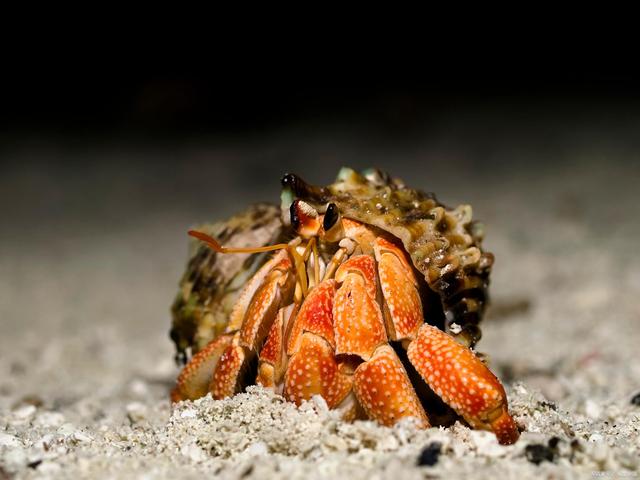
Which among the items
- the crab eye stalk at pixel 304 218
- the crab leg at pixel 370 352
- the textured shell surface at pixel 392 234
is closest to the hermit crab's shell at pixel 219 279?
the textured shell surface at pixel 392 234

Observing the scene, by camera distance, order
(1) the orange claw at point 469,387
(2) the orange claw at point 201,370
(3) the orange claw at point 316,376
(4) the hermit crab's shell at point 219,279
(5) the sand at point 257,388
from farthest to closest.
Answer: (4) the hermit crab's shell at point 219,279
(2) the orange claw at point 201,370
(3) the orange claw at point 316,376
(1) the orange claw at point 469,387
(5) the sand at point 257,388

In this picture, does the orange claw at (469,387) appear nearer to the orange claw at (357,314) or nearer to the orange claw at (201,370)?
the orange claw at (357,314)

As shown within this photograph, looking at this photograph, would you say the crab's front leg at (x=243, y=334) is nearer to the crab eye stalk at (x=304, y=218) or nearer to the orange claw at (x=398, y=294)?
the crab eye stalk at (x=304, y=218)

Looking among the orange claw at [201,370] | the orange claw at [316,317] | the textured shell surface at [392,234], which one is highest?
the textured shell surface at [392,234]

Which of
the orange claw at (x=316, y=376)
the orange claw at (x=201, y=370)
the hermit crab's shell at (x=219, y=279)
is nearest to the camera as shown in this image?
the orange claw at (x=316, y=376)

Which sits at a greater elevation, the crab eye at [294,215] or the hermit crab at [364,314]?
the crab eye at [294,215]

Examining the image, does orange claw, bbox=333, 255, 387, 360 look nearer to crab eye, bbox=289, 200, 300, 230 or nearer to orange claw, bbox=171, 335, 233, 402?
crab eye, bbox=289, 200, 300, 230

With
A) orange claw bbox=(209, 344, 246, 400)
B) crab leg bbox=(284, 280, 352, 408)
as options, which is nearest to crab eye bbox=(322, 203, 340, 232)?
crab leg bbox=(284, 280, 352, 408)

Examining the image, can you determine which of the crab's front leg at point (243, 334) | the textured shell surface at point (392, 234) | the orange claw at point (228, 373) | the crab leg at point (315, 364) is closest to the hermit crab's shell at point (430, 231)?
the textured shell surface at point (392, 234)

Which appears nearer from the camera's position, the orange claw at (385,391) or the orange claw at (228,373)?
the orange claw at (385,391)
